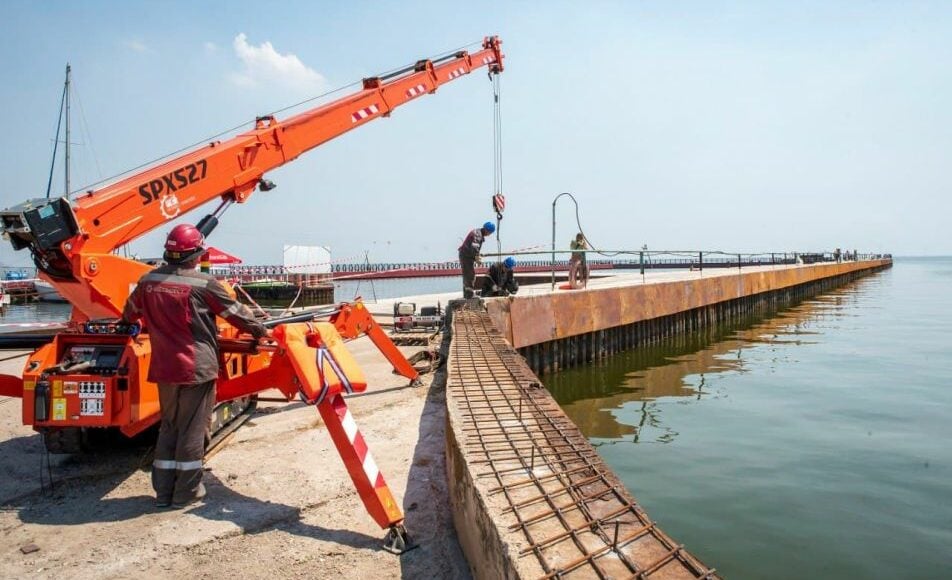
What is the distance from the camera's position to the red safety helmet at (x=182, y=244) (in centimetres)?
425

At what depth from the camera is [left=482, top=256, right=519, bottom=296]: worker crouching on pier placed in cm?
1202

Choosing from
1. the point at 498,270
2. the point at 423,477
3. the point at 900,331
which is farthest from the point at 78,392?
the point at 900,331

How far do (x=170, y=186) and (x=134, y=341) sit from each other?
8.48 ft

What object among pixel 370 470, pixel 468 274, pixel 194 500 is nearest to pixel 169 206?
pixel 194 500

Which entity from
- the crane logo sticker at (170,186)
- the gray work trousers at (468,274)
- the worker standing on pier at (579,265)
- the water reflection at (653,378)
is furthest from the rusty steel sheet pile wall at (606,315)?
the crane logo sticker at (170,186)

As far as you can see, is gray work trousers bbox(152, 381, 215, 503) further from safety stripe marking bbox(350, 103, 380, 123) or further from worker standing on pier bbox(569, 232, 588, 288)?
worker standing on pier bbox(569, 232, 588, 288)

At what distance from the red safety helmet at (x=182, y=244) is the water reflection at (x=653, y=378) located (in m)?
5.60

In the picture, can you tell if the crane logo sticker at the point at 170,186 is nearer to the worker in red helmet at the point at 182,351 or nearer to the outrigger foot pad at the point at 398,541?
the worker in red helmet at the point at 182,351

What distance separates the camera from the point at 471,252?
10977 mm

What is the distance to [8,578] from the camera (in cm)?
327

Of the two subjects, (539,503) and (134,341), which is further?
(134,341)

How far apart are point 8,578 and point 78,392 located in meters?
1.33

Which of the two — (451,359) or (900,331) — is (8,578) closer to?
(451,359)

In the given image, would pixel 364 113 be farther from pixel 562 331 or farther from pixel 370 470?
pixel 370 470
